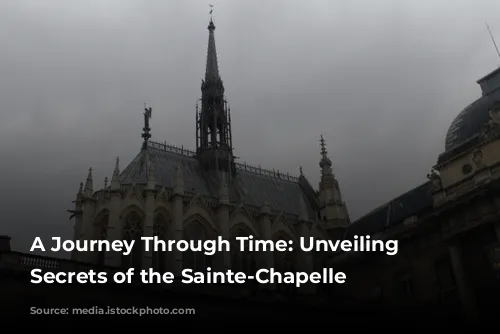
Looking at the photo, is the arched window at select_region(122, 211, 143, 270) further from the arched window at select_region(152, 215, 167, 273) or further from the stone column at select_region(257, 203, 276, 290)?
the stone column at select_region(257, 203, 276, 290)

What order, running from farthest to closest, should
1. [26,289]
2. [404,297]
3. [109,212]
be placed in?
[109,212] < [404,297] < [26,289]

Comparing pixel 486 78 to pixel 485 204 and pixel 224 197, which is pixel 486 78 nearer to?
pixel 485 204

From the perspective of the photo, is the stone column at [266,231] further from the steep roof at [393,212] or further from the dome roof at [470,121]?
the dome roof at [470,121]

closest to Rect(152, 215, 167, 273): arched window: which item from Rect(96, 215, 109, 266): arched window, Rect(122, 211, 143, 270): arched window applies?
Rect(122, 211, 143, 270): arched window

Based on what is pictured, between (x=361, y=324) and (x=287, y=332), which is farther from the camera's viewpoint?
(x=361, y=324)

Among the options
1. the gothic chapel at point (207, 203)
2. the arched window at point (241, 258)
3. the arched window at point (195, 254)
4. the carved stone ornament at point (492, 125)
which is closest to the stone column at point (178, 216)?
the gothic chapel at point (207, 203)

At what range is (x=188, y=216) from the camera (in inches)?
1513

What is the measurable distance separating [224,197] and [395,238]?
1249 cm

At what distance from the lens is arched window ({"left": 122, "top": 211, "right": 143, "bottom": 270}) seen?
35938 millimetres

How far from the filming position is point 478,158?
32.8 meters

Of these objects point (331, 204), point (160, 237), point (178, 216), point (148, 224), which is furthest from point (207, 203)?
point (331, 204)

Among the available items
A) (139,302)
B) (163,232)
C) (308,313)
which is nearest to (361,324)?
(308,313)

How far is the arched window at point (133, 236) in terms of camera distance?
3594 centimetres

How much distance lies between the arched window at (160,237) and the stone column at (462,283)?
17643mm
